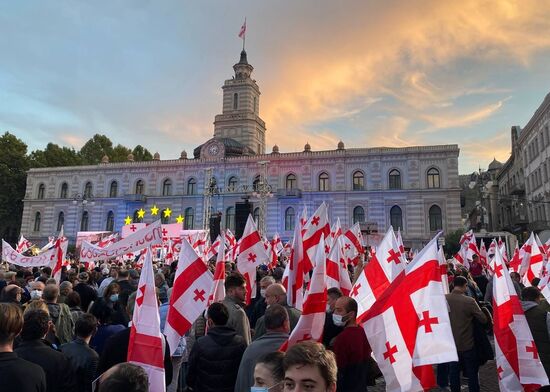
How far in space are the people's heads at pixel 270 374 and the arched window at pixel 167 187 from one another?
4616cm

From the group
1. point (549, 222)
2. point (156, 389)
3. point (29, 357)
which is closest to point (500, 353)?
point (156, 389)

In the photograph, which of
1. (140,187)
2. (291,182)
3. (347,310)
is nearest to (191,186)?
(140,187)

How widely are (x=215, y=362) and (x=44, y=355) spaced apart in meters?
1.64

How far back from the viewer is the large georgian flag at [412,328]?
162 inches

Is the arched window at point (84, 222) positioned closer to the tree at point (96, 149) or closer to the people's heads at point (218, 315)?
the tree at point (96, 149)

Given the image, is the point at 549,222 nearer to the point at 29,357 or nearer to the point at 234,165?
the point at 234,165

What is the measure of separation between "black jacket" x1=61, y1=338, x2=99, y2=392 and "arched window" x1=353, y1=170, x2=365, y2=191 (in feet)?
129

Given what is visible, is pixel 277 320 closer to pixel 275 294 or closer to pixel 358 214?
pixel 275 294

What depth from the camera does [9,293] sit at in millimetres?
6551

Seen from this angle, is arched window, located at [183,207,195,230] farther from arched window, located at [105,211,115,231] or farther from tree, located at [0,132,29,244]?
tree, located at [0,132,29,244]

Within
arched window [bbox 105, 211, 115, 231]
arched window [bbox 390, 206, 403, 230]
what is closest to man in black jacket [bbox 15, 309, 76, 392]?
arched window [bbox 390, 206, 403, 230]

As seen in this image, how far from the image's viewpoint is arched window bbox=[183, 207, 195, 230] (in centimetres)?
4584

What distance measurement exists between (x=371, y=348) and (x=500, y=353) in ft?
7.01

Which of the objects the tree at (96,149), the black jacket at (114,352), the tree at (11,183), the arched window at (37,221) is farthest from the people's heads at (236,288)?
the tree at (96,149)
